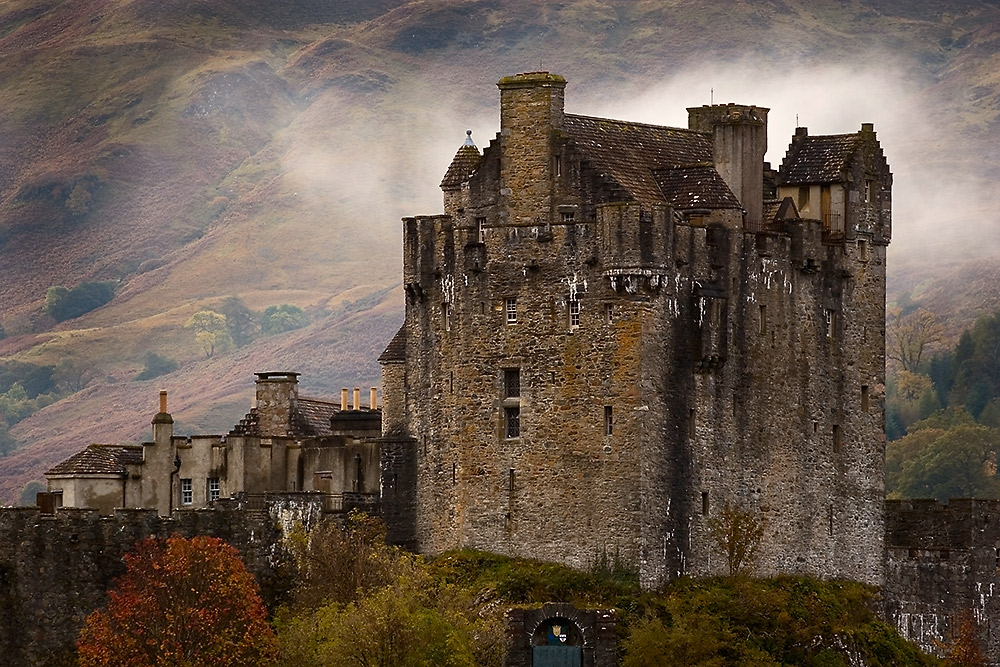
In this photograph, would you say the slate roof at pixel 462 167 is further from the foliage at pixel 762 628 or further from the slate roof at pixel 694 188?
the foliage at pixel 762 628

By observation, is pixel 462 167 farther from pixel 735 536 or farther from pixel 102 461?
pixel 102 461

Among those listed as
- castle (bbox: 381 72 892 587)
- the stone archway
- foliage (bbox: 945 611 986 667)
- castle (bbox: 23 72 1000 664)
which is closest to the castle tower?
castle (bbox: 23 72 1000 664)

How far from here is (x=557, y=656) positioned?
105 m

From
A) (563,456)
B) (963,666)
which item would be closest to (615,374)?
(563,456)

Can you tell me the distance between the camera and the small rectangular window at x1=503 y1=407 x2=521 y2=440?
359 ft

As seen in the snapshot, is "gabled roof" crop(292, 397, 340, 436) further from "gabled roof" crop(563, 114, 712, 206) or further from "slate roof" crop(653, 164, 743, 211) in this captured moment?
"slate roof" crop(653, 164, 743, 211)

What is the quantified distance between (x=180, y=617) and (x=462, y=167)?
2548 cm

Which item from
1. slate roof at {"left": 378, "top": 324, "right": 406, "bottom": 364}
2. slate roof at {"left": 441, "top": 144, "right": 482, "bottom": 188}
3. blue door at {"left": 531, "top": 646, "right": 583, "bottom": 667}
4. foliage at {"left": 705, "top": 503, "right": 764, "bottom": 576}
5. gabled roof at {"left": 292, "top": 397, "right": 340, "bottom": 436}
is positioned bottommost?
blue door at {"left": 531, "top": 646, "right": 583, "bottom": 667}

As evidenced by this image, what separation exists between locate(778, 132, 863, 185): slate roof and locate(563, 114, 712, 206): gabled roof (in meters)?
3.52

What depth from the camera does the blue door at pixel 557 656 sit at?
10525 centimetres

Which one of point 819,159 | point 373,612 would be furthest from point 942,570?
point 373,612

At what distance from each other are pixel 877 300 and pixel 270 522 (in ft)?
86.3

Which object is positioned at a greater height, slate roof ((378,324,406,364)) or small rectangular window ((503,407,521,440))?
slate roof ((378,324,406,364))

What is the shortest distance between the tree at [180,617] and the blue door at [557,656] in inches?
372
